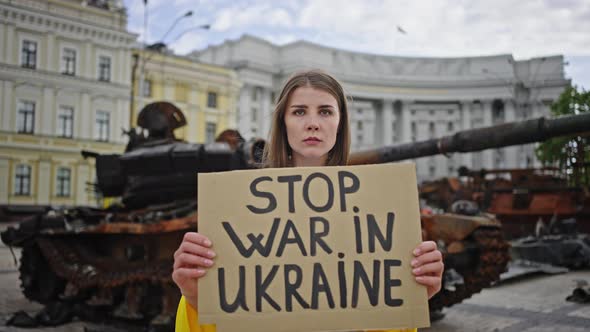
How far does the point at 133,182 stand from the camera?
7359 millimetres

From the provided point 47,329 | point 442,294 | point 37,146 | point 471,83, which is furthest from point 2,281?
point 471,83

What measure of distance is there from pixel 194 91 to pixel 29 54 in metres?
28.9

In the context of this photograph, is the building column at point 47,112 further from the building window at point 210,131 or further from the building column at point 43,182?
the building window at point 210,131

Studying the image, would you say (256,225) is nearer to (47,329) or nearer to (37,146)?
(47,329)

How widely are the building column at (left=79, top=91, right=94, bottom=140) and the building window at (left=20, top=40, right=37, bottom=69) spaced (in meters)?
2.06

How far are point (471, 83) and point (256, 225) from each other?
2829 inches

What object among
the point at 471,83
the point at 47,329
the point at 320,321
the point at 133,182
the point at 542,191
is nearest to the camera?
the point at 320,321

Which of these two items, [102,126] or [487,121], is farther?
[487,121]

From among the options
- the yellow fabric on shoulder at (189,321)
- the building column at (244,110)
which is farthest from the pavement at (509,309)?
the building column at (244,110)

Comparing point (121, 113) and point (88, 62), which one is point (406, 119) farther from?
point (88, 62)

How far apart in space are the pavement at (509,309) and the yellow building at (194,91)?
25.6 meters

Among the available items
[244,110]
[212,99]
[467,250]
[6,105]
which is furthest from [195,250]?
[244,110]

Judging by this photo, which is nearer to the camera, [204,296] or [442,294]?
[204,296]

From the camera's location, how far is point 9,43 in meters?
7.31
